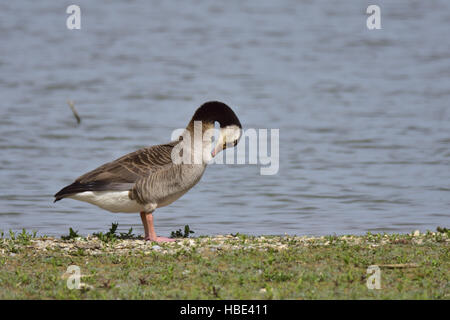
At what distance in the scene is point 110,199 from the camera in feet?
34.4

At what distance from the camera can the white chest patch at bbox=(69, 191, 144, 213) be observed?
410 inches

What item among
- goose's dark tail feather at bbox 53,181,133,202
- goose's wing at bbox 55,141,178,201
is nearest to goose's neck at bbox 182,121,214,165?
goose's wing at bbox 55,141,178,201

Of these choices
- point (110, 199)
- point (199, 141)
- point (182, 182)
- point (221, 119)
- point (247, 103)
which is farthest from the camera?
point (247, 103)

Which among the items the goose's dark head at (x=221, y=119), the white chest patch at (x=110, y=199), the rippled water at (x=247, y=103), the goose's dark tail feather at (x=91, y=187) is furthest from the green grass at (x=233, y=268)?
the rippled water at (x=247, y=103)

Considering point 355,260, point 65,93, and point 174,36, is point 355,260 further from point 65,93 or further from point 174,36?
point 174,36

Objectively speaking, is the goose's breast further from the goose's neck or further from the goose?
the goose's neck

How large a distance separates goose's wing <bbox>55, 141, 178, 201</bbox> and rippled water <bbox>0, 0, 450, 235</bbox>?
94.9 inches

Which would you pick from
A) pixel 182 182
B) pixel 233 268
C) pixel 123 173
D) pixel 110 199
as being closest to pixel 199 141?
pixel 182 182

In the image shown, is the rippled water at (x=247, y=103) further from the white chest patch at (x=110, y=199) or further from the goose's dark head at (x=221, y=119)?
the white chest patch at (x=110, y=199)

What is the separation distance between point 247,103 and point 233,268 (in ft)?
51.0

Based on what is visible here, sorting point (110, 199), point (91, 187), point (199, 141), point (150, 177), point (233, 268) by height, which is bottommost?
point (233, 268)

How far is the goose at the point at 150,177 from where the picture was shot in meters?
10.4

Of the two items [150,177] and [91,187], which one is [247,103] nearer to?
[150,177]
